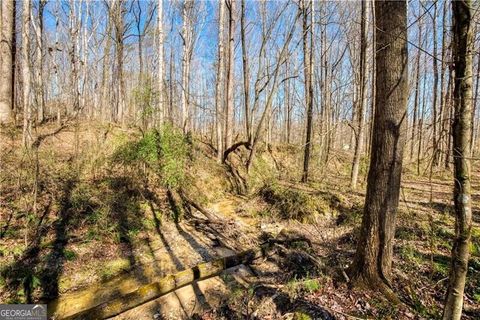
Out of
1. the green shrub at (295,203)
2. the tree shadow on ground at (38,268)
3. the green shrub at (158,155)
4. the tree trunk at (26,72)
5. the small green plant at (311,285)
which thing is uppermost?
the tree trunk at (26,72)

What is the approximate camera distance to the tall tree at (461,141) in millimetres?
1862

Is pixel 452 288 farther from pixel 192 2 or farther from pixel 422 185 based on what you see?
pixel 192 2

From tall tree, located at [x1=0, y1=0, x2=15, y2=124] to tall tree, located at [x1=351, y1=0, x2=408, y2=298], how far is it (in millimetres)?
11113

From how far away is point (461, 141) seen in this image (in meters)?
1.97

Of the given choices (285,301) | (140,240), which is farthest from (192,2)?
(285,301)

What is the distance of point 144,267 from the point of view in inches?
201

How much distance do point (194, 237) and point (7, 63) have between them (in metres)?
8.93

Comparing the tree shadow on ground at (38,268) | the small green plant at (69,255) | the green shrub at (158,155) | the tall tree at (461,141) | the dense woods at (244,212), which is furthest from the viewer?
the green shrub at (158,155)

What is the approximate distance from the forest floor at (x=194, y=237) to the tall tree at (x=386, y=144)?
275 millimetres

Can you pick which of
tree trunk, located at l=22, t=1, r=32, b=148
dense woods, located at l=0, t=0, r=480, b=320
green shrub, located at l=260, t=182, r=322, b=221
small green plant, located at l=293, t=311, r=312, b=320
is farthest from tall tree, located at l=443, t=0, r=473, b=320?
tree trunk, located at l=22, t=1, r=32, b=148

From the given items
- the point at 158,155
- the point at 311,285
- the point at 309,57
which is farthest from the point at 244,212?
the point at 309,57

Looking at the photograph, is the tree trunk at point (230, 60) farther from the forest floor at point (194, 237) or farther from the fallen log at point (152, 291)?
the fallen log at point (152, 291)

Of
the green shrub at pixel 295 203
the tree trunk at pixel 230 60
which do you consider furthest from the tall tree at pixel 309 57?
the tree trunk at pixel 230 60

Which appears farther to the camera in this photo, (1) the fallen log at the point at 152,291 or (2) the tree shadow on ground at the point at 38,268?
(2) the tree shadow on ground at the point at 38,268
